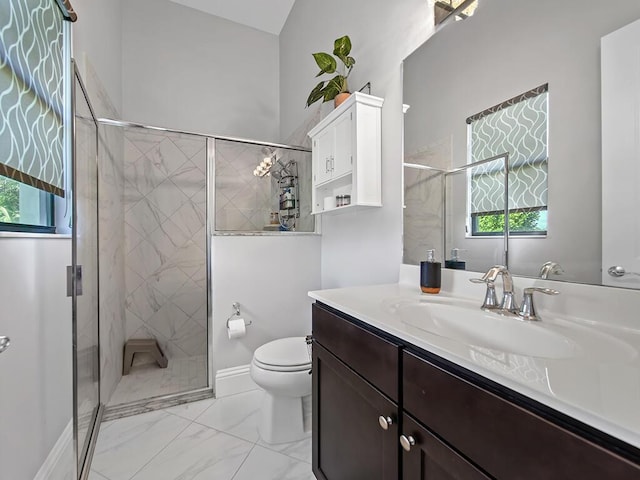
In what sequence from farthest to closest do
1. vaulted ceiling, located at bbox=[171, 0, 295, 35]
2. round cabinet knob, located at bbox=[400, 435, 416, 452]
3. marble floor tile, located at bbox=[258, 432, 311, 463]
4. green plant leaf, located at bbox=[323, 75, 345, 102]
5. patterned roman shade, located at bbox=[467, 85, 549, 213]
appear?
vaulted ceiling, located at bbox=[171, 0, 295, 35], green plant leaf, located at bbox=[323, 75, 345, 102], marble floor tile, located at bbox=[258, 432, 311, 463], patterned roman shade, located at bbox=[467, 85, 549, 213], round cabinet knob, located at bbox=[400, 435, 416, 452]

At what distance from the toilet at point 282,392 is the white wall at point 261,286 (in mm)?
522

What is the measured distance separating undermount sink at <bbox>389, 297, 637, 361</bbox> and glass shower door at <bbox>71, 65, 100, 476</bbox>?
1.22 metres

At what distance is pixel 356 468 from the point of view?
0.89 metres

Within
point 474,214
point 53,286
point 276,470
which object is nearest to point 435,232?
point 474,214

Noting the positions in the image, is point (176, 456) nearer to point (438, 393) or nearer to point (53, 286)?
point (53, 286)

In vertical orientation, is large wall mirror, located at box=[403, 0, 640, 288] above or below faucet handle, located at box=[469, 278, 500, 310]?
above

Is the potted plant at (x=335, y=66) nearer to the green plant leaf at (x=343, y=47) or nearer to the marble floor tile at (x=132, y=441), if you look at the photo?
the green plant leaf at (x=343, y=47)

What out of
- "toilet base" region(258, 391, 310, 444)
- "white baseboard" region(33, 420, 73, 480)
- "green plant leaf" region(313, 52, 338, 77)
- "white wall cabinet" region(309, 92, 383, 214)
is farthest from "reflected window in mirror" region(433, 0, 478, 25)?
"white baseboard" region(33, 420, 73, 480)

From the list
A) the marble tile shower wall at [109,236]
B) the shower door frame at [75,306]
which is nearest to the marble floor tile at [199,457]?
the shower door frame at [75,306]

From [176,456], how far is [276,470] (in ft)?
1.64

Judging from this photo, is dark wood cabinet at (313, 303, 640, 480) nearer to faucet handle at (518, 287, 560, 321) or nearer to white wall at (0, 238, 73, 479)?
faucet handle at (518, 287, 560, 321)

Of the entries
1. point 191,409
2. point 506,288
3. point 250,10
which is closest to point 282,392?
point 191,409

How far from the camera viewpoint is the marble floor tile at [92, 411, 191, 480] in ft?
4.39

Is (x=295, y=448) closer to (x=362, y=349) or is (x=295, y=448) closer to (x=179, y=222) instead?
(x=362, y=349)
